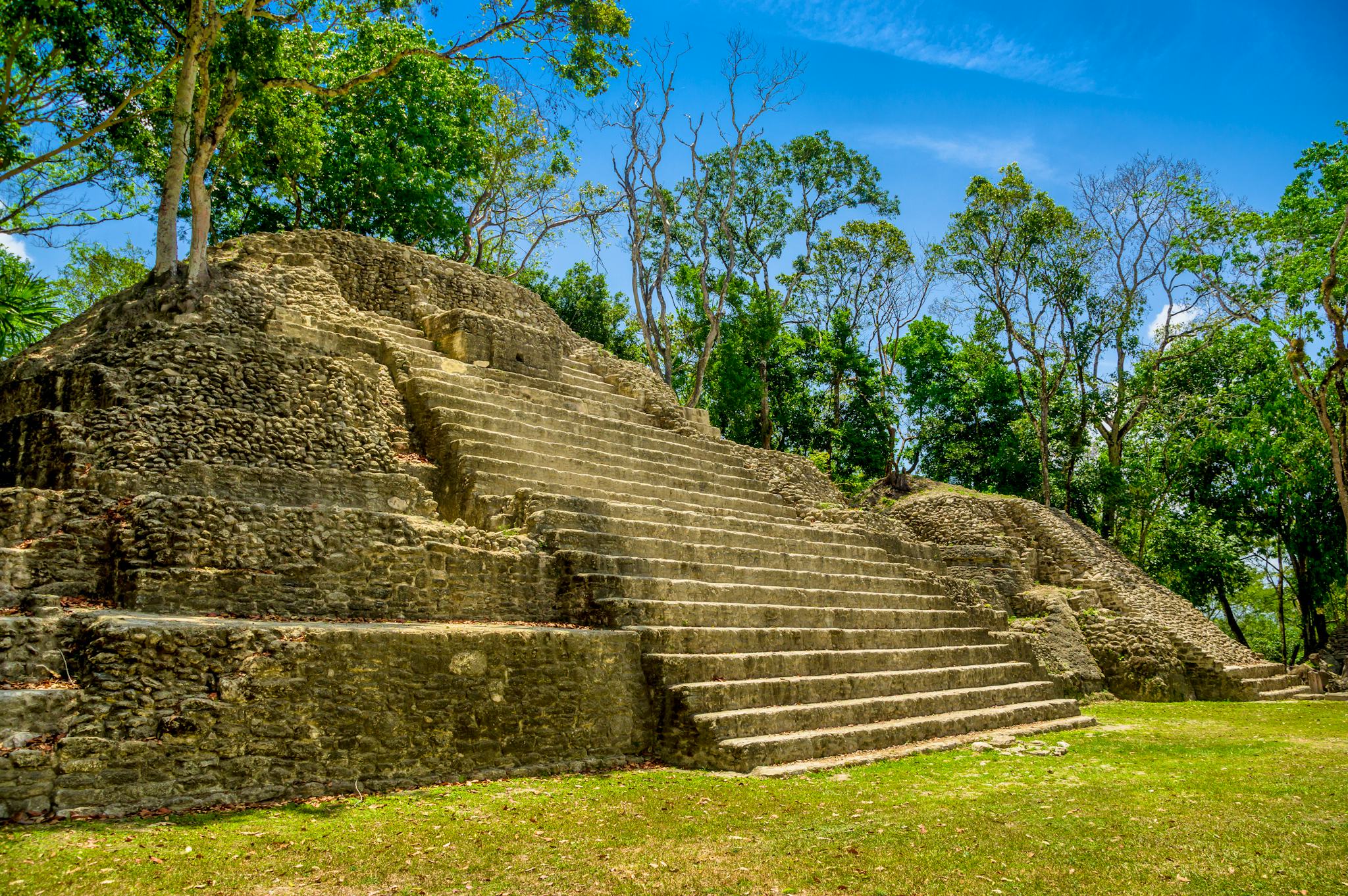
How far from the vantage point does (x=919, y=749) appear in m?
7.82

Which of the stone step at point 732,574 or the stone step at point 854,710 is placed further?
the stone step at point 732,574

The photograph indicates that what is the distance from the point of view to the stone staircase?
7379mm

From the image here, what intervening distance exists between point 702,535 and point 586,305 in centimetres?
1987

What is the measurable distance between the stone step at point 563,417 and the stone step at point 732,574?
123 inches

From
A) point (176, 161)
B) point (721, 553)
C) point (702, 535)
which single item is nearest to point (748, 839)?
point (721, 553)

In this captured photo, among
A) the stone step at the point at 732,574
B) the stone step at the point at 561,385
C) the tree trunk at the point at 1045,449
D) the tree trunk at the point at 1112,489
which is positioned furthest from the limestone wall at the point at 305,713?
the tree trunk at the point at 1112,489

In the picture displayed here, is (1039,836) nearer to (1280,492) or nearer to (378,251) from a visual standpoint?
(378,251)

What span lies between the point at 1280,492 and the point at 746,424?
1473 cm

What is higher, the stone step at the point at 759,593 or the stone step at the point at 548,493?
the stone step at the point at 548,493

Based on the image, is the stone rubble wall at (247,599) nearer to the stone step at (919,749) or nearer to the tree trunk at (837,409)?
the stone step at (919,749)

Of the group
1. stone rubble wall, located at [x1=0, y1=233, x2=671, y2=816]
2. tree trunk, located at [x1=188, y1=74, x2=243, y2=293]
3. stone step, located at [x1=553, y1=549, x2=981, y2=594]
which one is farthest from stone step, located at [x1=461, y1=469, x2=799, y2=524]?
tree trunk, located at [x1=188, y1=74, x2=243, y2=293]

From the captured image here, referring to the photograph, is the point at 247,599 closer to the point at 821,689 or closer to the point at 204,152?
the point at 821,689

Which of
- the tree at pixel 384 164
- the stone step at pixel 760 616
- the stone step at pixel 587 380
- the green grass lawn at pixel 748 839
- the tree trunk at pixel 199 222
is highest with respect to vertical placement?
the tree at pixel 384 164

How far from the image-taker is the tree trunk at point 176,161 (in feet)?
35.0
